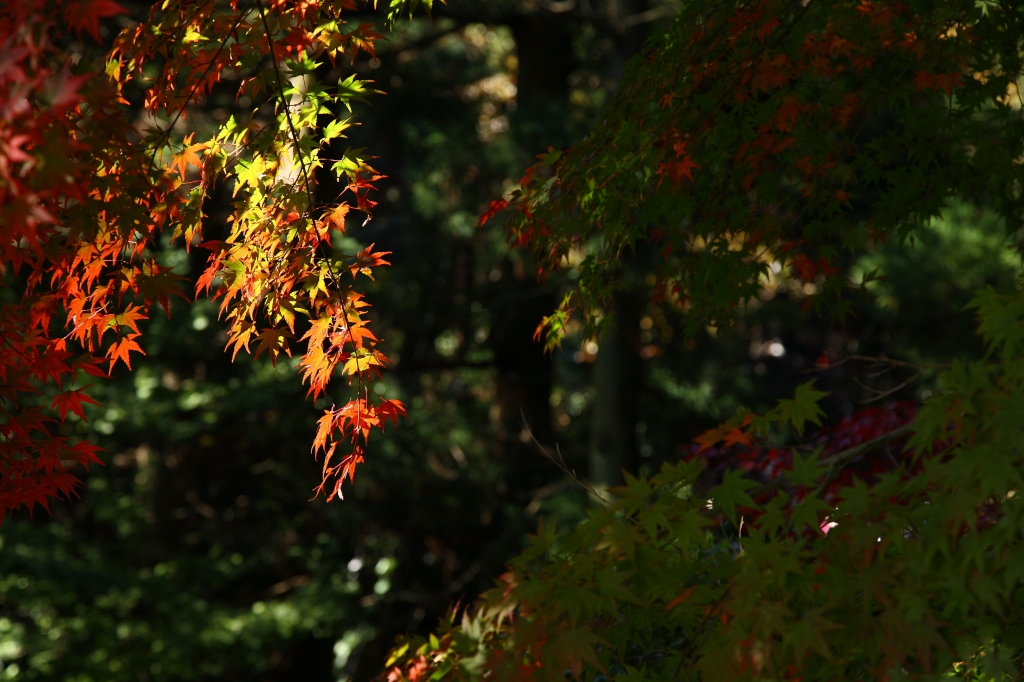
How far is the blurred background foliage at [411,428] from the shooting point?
738cm

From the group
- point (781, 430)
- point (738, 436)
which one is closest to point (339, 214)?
point (738, 436)

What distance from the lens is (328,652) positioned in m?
9.61

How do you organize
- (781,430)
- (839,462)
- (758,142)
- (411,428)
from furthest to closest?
(411,428), (781,430), (758,142), (839,462)

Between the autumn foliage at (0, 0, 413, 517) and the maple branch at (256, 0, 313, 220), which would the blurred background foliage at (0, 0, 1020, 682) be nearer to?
the autumn foliage at (0, 0, 413, 517)

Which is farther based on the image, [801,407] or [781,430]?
[781,430]

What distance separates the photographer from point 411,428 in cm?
880

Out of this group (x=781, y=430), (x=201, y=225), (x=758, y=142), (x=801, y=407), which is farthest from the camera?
(x=781, y=430)

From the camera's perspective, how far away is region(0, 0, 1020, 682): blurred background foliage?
24.2ft

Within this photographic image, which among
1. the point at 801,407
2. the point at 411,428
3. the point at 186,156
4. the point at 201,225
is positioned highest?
the point at 186,156

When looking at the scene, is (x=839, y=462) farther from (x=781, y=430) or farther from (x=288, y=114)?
(x=288, y=114)

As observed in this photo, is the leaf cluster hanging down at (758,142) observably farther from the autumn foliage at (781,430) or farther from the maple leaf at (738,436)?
the maple leaf at (738,436)

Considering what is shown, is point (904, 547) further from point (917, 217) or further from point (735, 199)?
point (917, 217)

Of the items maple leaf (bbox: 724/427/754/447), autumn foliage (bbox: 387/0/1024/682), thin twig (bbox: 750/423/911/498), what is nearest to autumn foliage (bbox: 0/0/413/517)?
autumn foliage (bbox: 387/0/1024/682)

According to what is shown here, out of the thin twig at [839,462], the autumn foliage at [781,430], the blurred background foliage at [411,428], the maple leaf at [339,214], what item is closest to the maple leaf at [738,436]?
the autumn foliage at [781,430]
